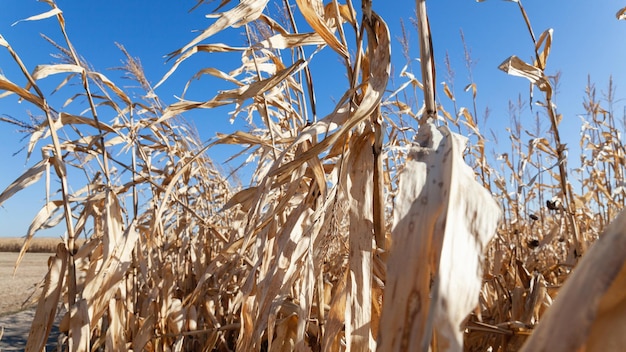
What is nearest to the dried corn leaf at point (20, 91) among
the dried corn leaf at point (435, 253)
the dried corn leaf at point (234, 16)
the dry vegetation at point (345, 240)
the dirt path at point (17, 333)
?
the dry vegetation at point (345, 240)

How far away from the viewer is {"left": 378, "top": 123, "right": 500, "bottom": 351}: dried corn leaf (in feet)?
→ 1.07

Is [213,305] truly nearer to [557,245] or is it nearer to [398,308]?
[398,308]

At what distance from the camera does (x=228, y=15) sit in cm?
68

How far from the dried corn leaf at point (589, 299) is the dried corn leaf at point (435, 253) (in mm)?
74

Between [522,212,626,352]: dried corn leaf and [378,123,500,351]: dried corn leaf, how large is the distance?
0.24ft

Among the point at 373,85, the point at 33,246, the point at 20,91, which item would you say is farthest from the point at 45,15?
the point at 33,246

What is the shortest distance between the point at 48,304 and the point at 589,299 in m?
1.08

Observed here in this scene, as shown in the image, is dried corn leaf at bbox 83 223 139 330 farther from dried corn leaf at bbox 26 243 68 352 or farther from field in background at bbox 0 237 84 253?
field in background at bbox 0 237 84 253

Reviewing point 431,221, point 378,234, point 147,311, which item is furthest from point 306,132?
point 147,311

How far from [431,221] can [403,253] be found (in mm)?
39

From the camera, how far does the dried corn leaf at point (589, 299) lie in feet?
0.80

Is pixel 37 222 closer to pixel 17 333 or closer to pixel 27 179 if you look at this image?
pixel 27 179

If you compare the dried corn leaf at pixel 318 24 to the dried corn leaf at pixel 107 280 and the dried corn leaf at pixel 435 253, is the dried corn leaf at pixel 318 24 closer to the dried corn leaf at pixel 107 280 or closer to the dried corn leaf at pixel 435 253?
the dried corn leaf at pixel 435 253

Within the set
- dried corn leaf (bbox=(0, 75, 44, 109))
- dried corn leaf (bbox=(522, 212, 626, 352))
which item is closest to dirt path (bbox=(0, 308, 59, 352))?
dried corn leaf (bbox=(0, 75, 44, 109))
